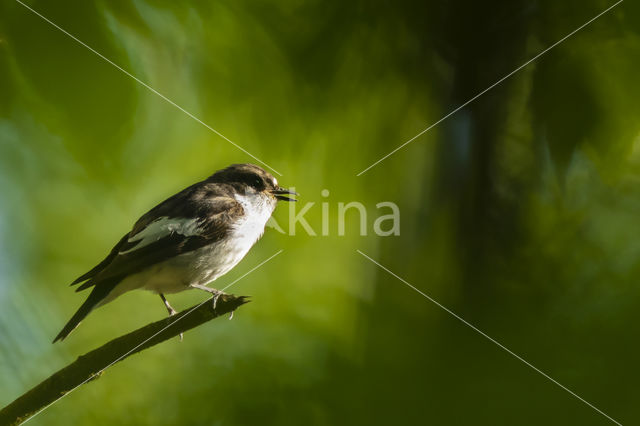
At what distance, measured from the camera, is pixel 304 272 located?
1.84 m

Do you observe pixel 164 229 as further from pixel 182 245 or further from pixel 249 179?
pixel 249 179

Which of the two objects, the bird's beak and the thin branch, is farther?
the bird's beak

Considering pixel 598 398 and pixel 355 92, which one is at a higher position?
pixel 355 92

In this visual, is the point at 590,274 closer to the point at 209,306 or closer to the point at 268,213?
the point at 268,213

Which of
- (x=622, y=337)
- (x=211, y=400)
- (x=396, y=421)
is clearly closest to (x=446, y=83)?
(x=622, y=337)

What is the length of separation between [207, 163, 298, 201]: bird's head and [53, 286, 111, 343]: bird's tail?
26.5 inches

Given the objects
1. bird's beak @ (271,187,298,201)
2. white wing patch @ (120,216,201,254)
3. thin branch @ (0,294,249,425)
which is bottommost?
thin branch @ (0,294,249,425)

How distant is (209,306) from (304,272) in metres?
0.55

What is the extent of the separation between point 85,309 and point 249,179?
2.61ft

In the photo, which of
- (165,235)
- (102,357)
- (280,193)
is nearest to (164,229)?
(165,235)

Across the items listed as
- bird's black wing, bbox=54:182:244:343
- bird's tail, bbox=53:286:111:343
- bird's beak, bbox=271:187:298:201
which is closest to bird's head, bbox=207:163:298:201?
bird's beak, bbox=271:187:298:201

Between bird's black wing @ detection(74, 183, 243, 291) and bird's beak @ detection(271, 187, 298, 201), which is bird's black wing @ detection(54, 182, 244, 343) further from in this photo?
bird's beak @ detection(271, 187, 298, 201)

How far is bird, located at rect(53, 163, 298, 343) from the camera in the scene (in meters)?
1.79

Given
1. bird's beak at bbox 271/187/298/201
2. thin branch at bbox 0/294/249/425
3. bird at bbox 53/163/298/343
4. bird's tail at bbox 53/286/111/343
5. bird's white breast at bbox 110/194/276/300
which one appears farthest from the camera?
bird's beak at bbox 271/187/298/201
